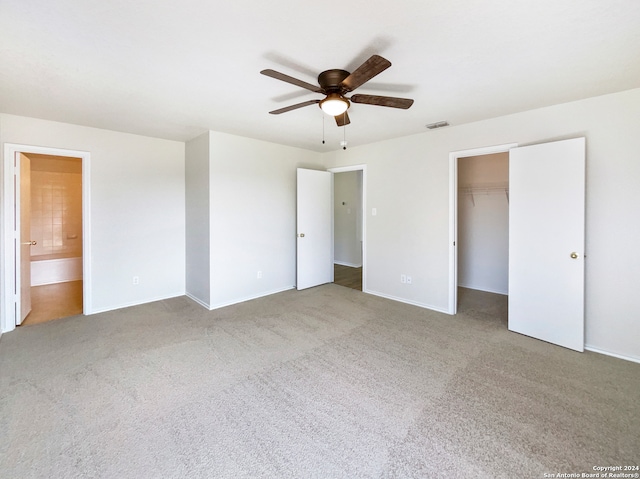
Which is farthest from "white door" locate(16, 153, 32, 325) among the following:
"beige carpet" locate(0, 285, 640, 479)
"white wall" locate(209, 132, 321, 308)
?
"white wall" locate(209, 132, 321, 308)

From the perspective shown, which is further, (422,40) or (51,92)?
(51,92)

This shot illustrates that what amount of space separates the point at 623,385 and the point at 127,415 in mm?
3657

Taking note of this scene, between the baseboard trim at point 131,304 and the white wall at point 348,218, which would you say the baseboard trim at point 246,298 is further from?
the white wall at point 348,218

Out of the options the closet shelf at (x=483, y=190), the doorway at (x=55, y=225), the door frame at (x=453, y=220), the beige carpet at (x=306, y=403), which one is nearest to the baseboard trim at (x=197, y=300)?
the beige carpet at (x=306, y=403)

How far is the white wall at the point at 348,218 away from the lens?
6.98m

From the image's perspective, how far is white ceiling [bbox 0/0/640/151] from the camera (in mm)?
1589

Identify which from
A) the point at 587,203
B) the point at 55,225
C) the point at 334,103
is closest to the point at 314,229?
the point at 334,103

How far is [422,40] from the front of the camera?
1858mm

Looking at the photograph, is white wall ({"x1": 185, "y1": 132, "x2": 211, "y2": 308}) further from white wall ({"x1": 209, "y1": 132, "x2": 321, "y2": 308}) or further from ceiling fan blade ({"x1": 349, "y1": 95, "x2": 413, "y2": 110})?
ceiling fan blade ({"x1": 349, "y1": 95, "x2": 413, "y2": 110})

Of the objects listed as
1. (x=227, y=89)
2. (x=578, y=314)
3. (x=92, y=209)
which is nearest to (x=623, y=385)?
(x=578, y=314)

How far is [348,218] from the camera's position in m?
7.24

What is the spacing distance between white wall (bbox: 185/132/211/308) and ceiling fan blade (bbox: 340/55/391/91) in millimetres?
2520

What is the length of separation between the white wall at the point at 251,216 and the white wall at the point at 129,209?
3.08 ft

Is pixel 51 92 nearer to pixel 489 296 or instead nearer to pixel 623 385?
pixel 623 385
